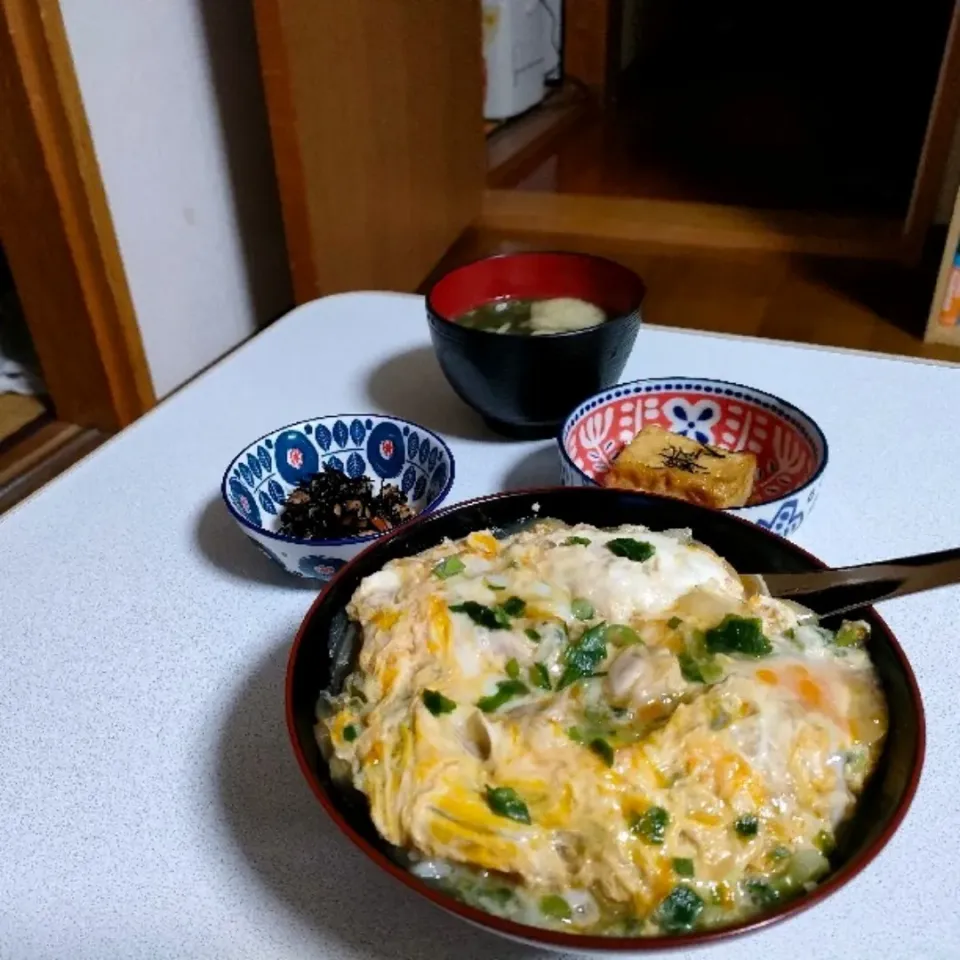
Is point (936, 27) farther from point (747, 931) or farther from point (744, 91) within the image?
point (747, 931)

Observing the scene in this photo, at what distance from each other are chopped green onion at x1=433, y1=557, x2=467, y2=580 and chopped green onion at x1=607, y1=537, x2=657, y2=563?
10 centimetres

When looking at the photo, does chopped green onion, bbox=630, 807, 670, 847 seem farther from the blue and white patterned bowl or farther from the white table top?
the blue and white patterned bowl

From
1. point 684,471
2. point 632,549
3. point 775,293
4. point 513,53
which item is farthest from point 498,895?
point 513,53

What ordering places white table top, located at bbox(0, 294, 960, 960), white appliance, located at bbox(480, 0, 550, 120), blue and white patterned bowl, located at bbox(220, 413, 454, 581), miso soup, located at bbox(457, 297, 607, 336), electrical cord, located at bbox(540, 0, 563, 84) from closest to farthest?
white table top, located at bbox(0, 294, 960, 960) → blue and white patterned bowl, located at bbox(220, 413, 454, 581) → miso soup, located at bbox(457, 297, 607, 336) → white appliance, located at bbox(480, 0, 550, 120) → electrical cord, located at bbox(540, 0, 563, 84)

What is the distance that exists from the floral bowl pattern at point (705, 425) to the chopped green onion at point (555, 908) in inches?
16.7

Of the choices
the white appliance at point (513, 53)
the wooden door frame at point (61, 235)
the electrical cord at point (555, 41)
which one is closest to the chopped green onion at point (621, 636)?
the wooden door frame at point (61, 235)

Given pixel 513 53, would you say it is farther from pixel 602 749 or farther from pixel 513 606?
pixel 602 749

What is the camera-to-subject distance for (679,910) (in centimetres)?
49

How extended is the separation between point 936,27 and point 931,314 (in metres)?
3.74

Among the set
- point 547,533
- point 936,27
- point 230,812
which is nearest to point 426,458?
point 547,533

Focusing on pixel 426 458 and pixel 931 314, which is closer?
pixel 426 458

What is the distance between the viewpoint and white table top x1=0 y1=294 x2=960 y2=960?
22.6 inches

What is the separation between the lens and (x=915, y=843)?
61cm

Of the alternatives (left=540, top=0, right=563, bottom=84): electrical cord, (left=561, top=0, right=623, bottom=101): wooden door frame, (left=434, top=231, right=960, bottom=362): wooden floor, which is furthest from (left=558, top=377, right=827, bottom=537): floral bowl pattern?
(left=561, top=0, right=623, bottom=101): wooden door frame
